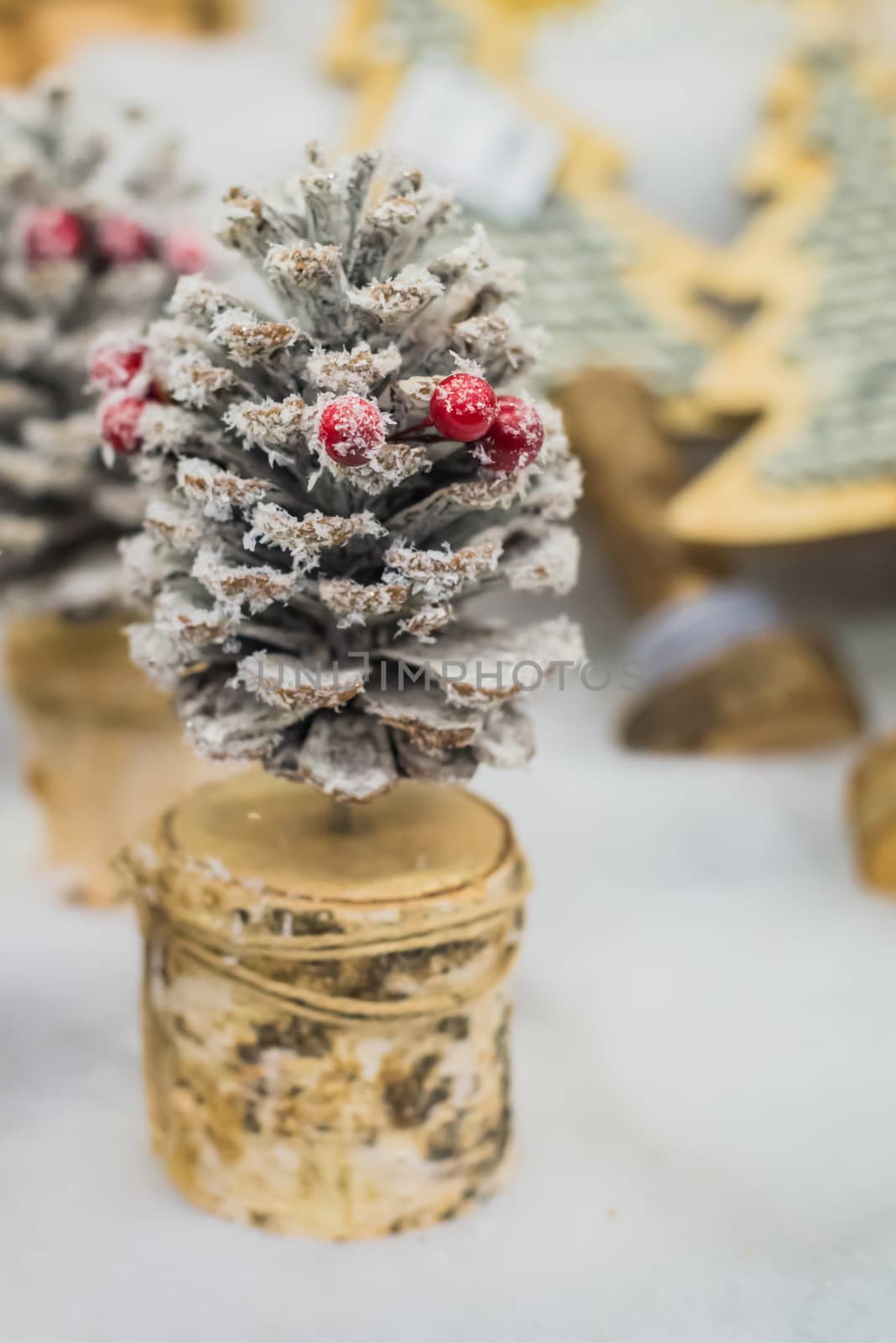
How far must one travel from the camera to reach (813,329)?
1270mm

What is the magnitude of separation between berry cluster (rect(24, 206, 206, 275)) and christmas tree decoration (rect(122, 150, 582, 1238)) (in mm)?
253

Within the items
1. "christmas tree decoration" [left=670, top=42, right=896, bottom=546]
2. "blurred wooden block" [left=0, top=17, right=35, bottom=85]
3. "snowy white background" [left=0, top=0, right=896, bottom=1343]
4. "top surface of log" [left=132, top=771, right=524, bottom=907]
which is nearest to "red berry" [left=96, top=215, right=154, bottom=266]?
"snowy white background" [left=0, top=0, right=896, bottom=1343]

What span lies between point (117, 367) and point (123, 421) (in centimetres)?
4

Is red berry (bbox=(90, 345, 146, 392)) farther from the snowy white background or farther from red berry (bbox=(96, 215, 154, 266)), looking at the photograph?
red berry (bbox=(96, 215, 154, 266))

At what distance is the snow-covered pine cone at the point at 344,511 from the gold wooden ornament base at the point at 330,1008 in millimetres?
47

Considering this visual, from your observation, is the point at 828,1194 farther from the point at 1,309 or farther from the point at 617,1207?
the point at 1,309

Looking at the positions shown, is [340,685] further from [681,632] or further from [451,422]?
[681,632]

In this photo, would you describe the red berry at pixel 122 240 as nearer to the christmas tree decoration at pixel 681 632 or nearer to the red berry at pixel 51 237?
the red berry at pixel 51 237

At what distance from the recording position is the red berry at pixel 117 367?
643mm

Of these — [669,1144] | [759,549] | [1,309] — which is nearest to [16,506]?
[1,309]

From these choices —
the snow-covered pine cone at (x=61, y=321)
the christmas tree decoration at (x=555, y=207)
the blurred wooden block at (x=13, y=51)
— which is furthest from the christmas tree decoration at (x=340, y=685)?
the blurred wooden block at (x=13, y=51)

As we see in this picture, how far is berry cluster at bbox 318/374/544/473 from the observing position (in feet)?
1.74

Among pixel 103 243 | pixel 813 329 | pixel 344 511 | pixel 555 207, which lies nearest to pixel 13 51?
pixel 555 207

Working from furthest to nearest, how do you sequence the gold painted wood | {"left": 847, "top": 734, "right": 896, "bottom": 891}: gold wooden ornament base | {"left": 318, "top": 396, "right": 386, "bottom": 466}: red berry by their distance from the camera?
the gold painted wood
{"left": 847, "top": 734, "right": 896, "bottom": 891}: gold wooden ornament base
{"left": 318, "top": 396, "right": 386, "bottom": 466}: red berry
